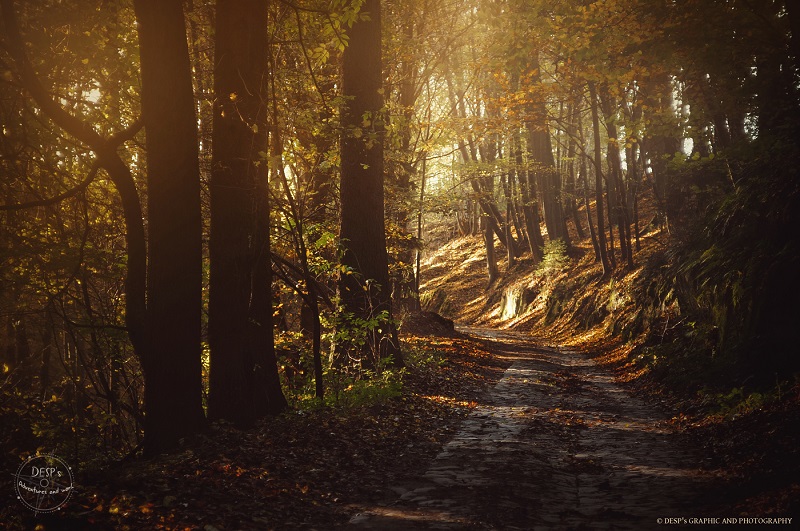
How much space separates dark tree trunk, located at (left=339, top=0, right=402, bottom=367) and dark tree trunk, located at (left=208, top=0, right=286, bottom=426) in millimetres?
3639

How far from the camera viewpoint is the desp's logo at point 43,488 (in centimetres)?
461

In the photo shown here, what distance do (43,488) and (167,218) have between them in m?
3.00

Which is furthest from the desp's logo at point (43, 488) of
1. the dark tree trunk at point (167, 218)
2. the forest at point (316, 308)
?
the dark tree trunk at point (167, 218)

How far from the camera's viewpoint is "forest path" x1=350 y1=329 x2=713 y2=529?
15.7 ft

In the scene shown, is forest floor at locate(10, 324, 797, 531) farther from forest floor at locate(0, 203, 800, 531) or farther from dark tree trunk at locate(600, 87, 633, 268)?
dark tree trunk at locate(600, 87, 633, 268)

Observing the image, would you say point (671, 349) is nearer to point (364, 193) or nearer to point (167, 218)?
point (364, 193)

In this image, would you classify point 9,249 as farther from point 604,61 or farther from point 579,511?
point 604,61

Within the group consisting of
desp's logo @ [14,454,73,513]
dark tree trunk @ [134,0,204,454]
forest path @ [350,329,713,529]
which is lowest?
forest path @ [350,329,713,529]

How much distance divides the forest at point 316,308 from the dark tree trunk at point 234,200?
0.03 meters

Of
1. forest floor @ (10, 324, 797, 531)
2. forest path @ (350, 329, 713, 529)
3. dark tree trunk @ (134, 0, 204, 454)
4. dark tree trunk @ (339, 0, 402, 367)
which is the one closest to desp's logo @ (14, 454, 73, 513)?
forest floor @ (10, 324, 797, 531)

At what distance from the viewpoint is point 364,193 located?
11.4 m

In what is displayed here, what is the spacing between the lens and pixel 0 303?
9.20 meters

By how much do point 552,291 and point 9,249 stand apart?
23347 millimetres

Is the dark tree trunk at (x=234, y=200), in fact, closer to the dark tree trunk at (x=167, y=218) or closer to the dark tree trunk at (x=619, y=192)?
the dark tree trunk at (x=167, y=218)
